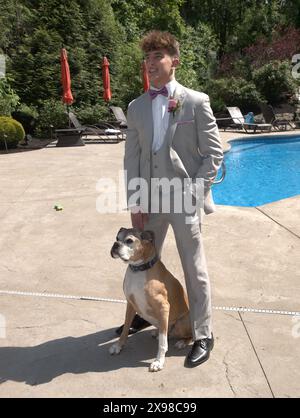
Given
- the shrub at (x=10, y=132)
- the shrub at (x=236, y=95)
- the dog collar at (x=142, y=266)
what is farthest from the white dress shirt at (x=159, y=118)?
the shrub at (x=236, y=95)

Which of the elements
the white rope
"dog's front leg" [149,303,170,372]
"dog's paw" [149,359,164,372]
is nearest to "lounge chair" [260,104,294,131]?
the white rope

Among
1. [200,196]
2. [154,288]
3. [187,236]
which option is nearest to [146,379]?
[154,288]

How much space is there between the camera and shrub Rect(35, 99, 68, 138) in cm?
1681

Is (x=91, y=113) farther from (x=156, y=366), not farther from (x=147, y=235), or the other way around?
(x=156, y=366)

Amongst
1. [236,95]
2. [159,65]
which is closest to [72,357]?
[159,65]

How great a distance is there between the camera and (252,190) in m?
10.6

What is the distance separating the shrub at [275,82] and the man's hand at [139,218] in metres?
21.3

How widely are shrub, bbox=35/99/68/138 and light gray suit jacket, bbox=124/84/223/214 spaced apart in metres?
14.5

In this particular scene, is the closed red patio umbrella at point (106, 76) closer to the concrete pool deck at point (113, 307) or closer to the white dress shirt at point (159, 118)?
the concrete pool deck at point (113, 307)

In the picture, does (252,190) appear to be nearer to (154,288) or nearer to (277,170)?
(277,170)

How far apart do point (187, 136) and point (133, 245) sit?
0.78m

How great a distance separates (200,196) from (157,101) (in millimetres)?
686

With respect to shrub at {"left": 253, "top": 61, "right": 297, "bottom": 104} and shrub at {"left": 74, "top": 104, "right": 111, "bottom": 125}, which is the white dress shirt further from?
shrub at {"left": 253, "top": 61, "right": 297, "bottom": 104}

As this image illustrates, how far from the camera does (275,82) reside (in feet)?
73.7
